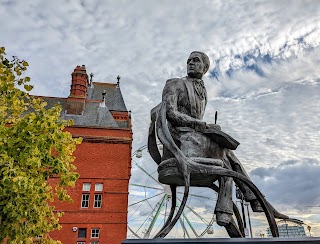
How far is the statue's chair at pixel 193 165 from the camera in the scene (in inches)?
161

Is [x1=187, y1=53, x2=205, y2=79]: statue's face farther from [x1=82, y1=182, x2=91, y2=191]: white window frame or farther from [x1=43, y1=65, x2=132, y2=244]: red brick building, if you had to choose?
[x1=82, y1=182, x2=91, y2=191]: white window frame

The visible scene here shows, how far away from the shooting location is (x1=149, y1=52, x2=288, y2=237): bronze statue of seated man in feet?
14.1

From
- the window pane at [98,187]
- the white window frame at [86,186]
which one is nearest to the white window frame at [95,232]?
the window pane at [98,187]

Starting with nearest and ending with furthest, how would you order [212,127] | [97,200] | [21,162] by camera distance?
[212,127] → [21,162] → [97,200]

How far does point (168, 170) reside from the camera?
13.9 feet

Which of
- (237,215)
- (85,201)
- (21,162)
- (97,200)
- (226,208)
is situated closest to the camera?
(226,208)

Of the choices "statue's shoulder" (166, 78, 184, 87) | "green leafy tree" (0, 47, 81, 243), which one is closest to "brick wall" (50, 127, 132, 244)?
"green leafy tree" (0, 47, 81, 243)

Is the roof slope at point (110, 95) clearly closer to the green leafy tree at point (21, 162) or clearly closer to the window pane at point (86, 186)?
the window pane at point (86, 186)

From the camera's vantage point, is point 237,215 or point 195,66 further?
point 195,66

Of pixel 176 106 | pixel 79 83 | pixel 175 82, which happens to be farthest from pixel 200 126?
pixel 79 83

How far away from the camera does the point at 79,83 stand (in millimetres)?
30031

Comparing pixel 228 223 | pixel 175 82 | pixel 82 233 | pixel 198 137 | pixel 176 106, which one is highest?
pixel 175 82

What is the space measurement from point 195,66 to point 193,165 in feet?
5.71

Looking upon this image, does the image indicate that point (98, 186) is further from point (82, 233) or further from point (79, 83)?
point (79, 83)
